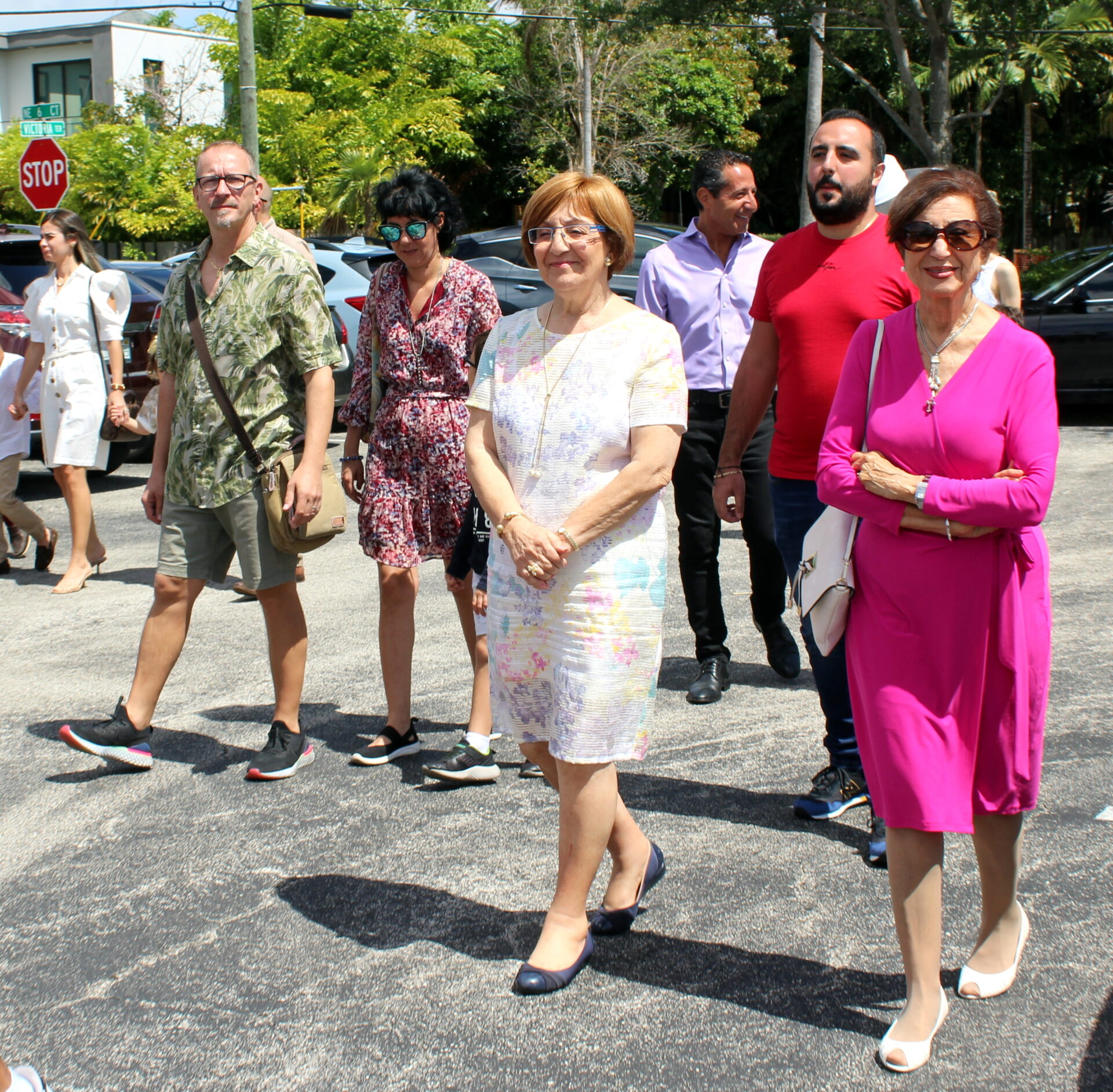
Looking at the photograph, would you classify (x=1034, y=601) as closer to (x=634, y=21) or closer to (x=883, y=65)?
(x=634, y=21)

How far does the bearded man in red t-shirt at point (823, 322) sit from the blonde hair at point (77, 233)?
17.0 feet

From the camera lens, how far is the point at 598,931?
3543mm

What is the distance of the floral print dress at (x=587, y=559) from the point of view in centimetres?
321

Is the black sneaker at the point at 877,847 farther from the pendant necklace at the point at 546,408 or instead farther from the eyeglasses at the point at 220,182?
the eyeglasses at the point at 220,182

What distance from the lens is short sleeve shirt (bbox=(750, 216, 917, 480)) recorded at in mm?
4145

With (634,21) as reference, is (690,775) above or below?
below

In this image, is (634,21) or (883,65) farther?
(883,65)

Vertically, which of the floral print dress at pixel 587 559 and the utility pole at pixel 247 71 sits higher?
the utility pole at pixel 247 71

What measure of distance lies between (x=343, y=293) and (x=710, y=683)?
28.0 feet

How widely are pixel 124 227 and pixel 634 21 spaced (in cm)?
1331

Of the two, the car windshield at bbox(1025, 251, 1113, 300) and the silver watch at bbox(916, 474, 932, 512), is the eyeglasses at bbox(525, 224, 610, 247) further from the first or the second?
the car windshield at bbox(1025, 251, 1113, 300)

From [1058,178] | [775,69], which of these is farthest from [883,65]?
[1058,178]

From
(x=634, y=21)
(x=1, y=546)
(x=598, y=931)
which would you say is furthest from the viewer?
(x=634, y=21)

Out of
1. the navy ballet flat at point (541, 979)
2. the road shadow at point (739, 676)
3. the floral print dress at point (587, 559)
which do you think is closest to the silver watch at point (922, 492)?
the floral print dress at point (587, 559)
